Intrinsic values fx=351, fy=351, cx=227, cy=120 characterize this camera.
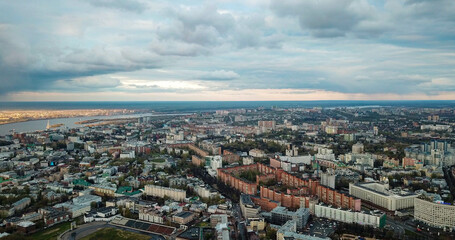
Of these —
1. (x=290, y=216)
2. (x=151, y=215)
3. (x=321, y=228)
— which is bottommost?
(x=321, y=228)

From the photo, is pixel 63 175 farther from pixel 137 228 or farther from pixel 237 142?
pixel 237 142

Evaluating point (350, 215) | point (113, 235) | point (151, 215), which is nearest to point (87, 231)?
point (113, 235)

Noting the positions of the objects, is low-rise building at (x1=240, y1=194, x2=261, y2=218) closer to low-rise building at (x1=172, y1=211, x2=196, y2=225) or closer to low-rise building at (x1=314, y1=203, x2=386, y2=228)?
low-rise building at (x1=172, y1=211, x2=196, y2=225)

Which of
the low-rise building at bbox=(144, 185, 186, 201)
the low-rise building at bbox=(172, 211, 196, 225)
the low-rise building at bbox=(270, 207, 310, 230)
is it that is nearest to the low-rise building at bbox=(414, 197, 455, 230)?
the low-rise building at bbox=(270, 207, 310, 230)

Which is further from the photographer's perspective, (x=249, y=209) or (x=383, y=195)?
(x=383, y=195)

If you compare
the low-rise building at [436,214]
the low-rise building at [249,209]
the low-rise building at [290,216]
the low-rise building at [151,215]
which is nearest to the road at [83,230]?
the low-rise building at [151,215]

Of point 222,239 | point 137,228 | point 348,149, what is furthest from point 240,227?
point 348,149

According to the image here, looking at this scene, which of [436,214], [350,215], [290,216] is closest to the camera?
[290,216]

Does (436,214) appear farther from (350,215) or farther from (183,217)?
(183,217)

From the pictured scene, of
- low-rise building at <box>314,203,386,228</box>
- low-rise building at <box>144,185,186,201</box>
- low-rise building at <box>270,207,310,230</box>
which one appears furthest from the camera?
low-rise building at <box>144,185,186,201</box>

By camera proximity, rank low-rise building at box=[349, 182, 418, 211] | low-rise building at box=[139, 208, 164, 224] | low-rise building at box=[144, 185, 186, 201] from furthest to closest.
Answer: low-rise building at box=[144, 185, 186, 201] → low-rise building at box=[349, 182, 418, 211] → low-rise building at box=[139, 208, 164, 224]

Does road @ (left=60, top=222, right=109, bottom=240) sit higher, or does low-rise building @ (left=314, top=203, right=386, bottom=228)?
low-rise building @ (left=314, top=203, right=386, bottom=228)
